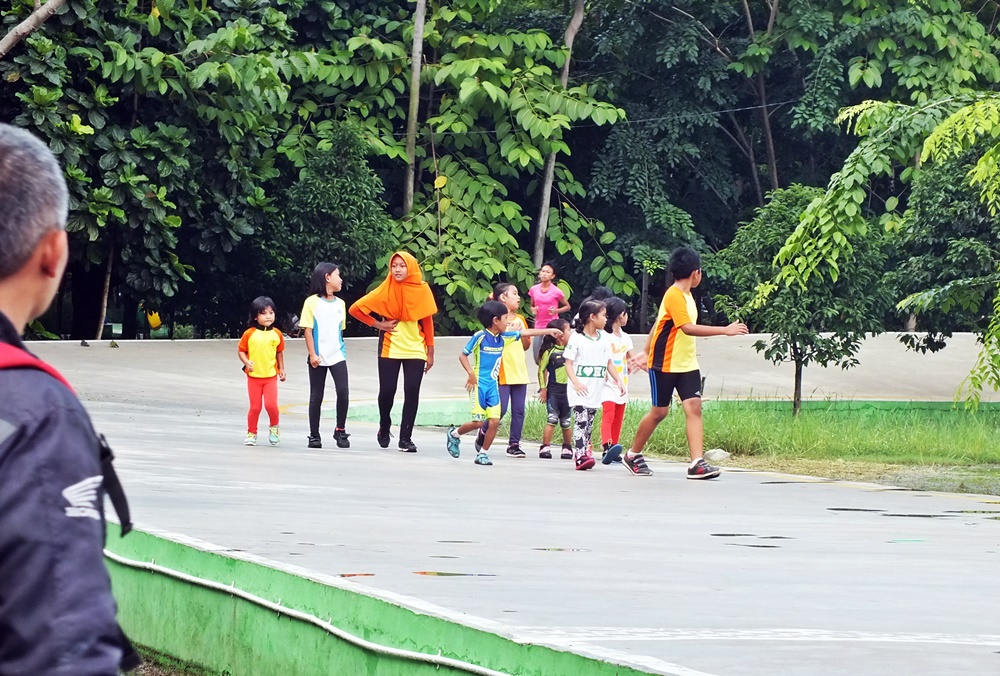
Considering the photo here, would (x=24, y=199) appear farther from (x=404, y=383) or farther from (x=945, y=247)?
(x=945, y=247)

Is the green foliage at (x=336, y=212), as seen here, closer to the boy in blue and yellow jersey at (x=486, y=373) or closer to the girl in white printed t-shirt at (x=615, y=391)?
the girl in white printed t-shirt at (x=615, y=391)

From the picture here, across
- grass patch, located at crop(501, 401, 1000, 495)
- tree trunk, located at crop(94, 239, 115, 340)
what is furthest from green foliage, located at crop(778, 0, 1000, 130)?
grass patch, located at crop(501, 401, 1000, 495)

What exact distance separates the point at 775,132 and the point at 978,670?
28.9m

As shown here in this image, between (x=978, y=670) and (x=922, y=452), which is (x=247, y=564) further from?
(x=922, y=452)

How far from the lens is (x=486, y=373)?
42.7 ft

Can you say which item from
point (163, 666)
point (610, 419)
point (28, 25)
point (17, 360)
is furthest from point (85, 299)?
point (17, 360)

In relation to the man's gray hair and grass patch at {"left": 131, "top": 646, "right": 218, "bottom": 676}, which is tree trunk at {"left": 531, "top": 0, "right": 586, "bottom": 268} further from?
the man's gray hair

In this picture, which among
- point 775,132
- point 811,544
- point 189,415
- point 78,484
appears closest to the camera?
point 78,484

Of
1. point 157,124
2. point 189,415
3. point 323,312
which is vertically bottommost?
point 189,415

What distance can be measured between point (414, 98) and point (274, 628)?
23.5 m

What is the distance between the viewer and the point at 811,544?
26.3 feet

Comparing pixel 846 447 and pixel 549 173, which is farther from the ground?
pixel 549 173

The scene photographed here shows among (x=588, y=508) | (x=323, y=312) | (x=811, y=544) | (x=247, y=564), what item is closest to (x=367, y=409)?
(x=323, y=312)

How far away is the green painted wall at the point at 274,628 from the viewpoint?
407cm
